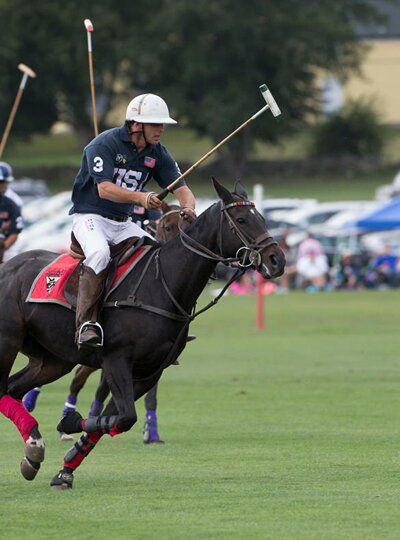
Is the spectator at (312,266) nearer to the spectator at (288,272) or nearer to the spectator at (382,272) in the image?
the spectator at (288,272)

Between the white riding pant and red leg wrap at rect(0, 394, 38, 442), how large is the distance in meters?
1.14

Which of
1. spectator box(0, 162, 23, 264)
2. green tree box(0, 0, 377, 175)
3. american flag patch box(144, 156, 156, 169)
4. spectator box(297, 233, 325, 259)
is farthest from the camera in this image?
green tree box(0, 0, 377, 175)

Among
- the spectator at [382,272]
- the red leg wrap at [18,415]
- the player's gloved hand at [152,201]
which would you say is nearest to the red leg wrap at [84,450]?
the red leg wrap at [18,415]

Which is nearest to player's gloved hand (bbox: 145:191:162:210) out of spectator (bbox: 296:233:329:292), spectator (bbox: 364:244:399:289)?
spectator (bbox: 296:233:329:292)

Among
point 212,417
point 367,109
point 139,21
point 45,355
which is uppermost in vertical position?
point 139,21

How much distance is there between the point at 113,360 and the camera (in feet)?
33.0

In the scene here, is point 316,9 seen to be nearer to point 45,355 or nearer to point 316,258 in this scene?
point 316,258

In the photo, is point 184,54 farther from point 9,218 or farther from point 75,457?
point 75,457

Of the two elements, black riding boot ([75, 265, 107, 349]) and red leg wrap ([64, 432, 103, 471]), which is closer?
black riding boot ([75, 265, 107, 349])

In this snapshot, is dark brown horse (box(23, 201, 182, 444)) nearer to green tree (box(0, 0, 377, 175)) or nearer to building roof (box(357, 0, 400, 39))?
green tree (box(0, 0, 377, 175))

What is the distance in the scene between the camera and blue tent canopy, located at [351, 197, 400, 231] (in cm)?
3881

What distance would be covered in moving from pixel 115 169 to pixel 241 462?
8.22 ft

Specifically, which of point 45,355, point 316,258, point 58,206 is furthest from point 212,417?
point 58,206

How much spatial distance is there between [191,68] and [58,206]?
22.2 metres
